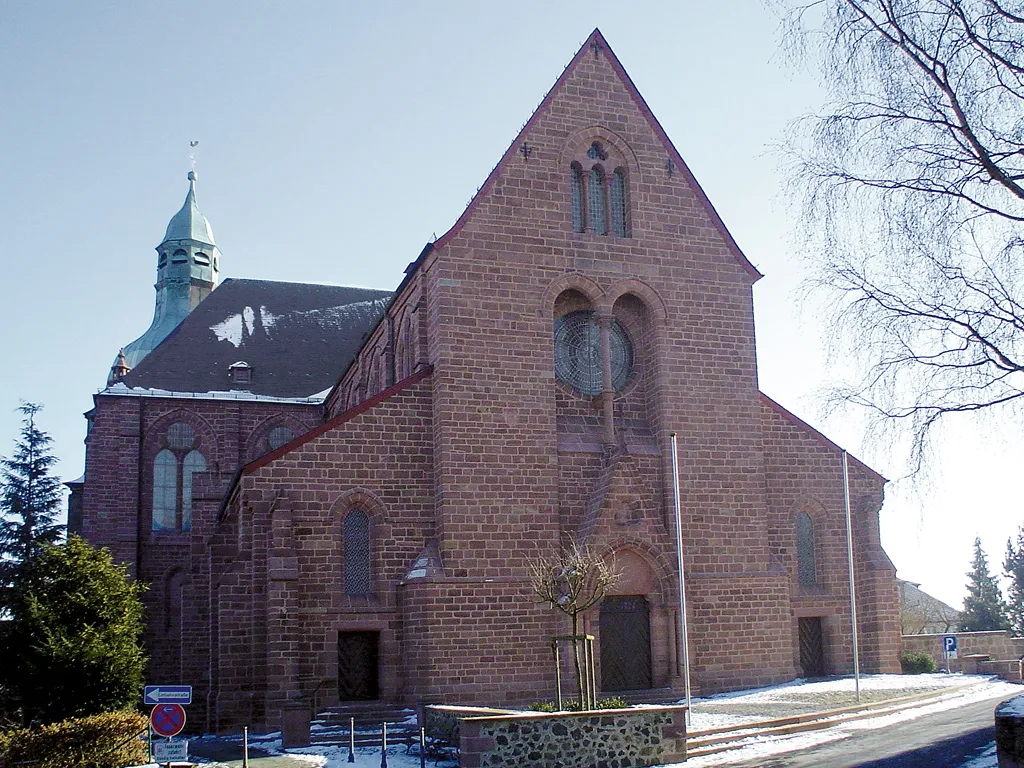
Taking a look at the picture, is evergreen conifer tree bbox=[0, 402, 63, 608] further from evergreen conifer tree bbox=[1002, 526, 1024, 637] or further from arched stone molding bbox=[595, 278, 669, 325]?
evergreen conifer tree bbox=[1002, 526, 1024, 637]

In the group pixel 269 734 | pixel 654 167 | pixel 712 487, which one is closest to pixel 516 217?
pixel 654 167

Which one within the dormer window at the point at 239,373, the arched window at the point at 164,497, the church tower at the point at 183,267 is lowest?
the arched window at the point at 164,497

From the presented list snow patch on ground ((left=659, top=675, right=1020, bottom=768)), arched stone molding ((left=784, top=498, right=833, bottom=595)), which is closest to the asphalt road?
snow patch on ground ((left=659, top=675, right=1020, bottom=768))

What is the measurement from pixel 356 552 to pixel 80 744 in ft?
26.4

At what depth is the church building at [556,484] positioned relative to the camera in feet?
85.2

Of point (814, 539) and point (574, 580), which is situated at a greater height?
point (814, 539)

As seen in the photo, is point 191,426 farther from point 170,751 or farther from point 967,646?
point 170,751

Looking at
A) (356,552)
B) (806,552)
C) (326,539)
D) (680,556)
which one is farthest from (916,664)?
(326,539)

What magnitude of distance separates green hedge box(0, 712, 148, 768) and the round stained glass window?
1341cm

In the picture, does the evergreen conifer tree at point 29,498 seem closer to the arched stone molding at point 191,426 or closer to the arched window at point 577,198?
the arched stone molding at point 191,426

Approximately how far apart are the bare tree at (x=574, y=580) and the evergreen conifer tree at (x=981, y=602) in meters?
41.3

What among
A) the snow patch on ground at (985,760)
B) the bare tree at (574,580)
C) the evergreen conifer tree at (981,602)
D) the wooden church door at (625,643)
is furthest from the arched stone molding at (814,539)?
the evergreen conifer tree at (981,602)

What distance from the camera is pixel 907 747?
1833cm

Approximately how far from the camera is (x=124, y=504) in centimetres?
4188
